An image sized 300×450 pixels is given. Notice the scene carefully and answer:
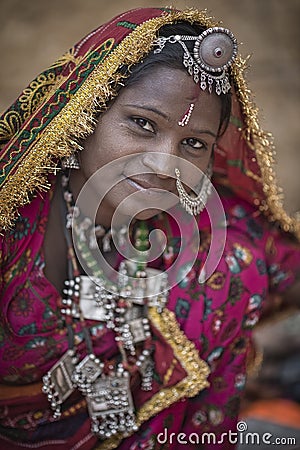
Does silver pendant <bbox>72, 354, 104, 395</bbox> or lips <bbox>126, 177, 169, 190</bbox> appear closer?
lips <bbox>126, 177, 169, 190</bbox>

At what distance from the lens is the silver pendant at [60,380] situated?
1605 millimetres

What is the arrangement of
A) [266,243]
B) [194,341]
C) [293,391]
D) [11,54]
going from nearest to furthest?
[194,341] → [266,243] → [293,391] → [11,54]

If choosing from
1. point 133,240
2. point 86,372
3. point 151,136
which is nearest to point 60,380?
point 86,372

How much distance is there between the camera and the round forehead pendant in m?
1.40

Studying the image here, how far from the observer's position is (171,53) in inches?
56.4

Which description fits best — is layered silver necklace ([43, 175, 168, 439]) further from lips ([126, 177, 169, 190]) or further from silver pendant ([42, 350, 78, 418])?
lips ([126, 177, 169, 190])

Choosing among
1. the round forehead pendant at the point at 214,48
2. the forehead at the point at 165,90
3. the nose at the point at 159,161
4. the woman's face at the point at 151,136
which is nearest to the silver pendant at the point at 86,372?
the woman's face at the point at 151,136

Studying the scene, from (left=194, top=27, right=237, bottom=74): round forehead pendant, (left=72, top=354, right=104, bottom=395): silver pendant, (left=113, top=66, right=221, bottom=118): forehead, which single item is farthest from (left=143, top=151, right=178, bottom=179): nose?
(left=72, top=354, right=104, bottom=395): silver pendant

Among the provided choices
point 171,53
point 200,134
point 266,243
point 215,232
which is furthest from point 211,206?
point 171,53

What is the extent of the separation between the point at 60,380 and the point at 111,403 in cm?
16

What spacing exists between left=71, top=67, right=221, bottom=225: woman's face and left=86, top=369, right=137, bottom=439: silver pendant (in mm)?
482

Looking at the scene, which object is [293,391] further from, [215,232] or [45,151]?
[45,151]

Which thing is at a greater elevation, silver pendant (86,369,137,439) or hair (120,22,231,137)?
hair (120,22,231,137)

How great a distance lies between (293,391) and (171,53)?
1.61 meters
